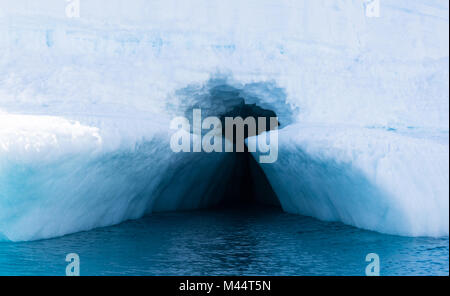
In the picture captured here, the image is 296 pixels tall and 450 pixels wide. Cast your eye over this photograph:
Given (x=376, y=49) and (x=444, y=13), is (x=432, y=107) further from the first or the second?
(x=444, y=13)

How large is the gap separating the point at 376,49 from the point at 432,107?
1.44m

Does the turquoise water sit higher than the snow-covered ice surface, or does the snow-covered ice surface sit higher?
the snow-covered ice surface

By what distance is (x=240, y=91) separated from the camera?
396 inches

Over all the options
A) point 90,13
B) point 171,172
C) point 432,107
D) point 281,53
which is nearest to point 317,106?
point 281,53

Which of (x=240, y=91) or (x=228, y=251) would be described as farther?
(x=240, y=91)

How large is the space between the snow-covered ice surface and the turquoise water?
1.54ft

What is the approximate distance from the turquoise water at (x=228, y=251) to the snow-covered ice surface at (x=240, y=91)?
47 centimetres

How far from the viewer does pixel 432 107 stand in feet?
30.6

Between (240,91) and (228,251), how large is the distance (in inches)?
145

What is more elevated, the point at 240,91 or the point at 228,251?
the point at 240,91

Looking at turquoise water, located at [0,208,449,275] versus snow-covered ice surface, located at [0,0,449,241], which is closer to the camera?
turquoise water, located at [0,208,449,275]

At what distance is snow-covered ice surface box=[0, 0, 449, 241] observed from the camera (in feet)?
24.4

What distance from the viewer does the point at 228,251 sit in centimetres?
718
